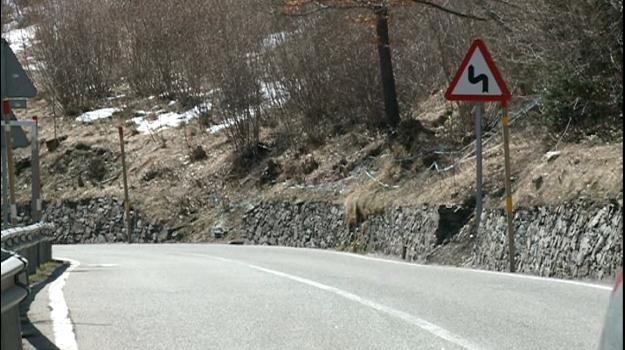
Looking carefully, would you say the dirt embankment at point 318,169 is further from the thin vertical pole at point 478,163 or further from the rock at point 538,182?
the thin vertical pole at point 478,163

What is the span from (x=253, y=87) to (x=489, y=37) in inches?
709

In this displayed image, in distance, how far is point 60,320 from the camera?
9.73 metres

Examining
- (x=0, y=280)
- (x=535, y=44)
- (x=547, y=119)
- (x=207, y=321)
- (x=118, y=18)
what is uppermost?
(x=118, y=18)

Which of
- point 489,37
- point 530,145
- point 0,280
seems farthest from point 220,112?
point 0,280

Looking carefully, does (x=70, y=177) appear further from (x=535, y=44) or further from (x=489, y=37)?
(x=535, y=44)

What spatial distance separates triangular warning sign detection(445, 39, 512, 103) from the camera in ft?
50.0

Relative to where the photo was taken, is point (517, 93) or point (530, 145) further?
point (517, 93)

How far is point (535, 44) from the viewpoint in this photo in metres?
18.2

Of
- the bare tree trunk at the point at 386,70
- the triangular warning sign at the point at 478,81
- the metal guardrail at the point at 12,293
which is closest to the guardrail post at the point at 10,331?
the metal guardrail at the point at 12,293

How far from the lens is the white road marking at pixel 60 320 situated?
8.27m

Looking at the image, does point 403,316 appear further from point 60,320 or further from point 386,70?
point 386,70

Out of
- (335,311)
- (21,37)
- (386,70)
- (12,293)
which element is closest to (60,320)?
(335,311)

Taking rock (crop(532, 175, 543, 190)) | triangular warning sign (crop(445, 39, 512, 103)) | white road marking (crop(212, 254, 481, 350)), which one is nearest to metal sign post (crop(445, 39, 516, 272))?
triangular warning sign (crop(445, 39, 512, 103))

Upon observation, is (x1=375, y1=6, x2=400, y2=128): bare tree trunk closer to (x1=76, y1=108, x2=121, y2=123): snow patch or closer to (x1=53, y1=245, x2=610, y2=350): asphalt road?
(x1=53, y1=245, x2=610, y2=350): asphalt road
